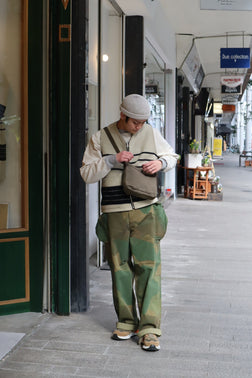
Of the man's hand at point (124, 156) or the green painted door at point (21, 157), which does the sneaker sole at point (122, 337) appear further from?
the man's hand at point (124, 156)

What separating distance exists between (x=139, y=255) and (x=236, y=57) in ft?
28.8

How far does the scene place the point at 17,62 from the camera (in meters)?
3.94

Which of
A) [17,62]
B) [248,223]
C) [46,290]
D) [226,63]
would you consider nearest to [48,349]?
[46,290]

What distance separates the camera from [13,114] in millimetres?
3957

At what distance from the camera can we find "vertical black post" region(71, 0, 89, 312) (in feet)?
12.7

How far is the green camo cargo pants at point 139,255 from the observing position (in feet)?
10.9

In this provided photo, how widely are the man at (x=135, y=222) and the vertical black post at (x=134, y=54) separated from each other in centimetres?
312

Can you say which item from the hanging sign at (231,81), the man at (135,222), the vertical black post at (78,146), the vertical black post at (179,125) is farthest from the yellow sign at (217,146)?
the man at (135,222)

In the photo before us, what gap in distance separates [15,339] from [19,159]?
4.17 feet

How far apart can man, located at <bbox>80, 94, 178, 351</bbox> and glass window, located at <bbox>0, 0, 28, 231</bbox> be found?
32.6 inches

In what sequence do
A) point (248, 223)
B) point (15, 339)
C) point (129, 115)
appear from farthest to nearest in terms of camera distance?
1. point (248, 223)
2. point (15, 339)
3. point (129, 115)

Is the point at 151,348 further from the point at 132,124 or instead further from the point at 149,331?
the point at 132,124

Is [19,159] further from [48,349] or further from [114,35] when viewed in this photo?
[114,35]

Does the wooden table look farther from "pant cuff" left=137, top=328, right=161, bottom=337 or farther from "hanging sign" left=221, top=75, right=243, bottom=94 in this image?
"pant cuff" left=137, top=328, right=161, bottom=337
